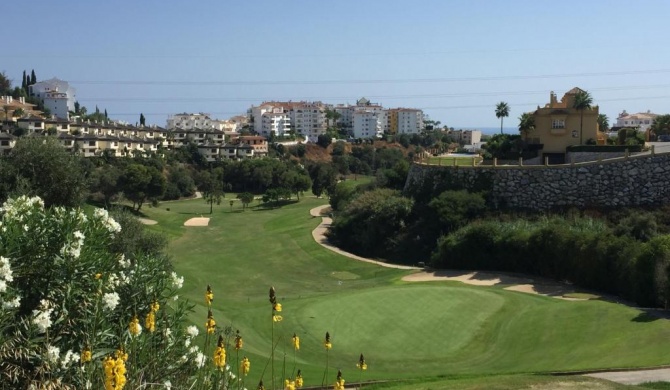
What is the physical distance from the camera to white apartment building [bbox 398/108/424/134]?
18838 cm

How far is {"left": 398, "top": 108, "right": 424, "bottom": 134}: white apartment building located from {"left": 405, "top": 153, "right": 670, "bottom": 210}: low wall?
137 meters

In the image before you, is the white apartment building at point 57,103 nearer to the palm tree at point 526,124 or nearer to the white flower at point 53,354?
the palm tree at point 526,124

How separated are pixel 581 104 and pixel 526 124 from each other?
435 centimetres

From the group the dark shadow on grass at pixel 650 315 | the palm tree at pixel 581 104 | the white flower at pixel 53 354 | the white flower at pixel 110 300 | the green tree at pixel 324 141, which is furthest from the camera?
the green tree at pixel 324 141

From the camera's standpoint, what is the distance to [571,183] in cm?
4822

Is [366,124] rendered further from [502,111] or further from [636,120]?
[502,111]

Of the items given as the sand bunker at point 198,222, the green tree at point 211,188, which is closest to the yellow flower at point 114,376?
the sand bunker at point 198,222

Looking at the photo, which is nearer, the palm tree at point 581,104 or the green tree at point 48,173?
the green tree at point 48,173

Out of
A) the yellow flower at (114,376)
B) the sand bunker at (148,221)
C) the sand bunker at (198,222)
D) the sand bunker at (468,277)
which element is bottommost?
the sand bunker at (468,277)

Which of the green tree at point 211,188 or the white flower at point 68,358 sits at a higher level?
the white flower at point 68,358

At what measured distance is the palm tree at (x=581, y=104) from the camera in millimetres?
54531

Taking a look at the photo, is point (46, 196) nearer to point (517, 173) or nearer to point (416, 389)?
point (416, 389)

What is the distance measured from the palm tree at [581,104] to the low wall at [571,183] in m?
7.85

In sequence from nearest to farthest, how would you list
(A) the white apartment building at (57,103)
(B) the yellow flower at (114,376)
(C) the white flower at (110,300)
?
(B) the yellow flower at (114,376)
(C) the white flower at (110,300)
(A) the white apartment building at (57,103)
